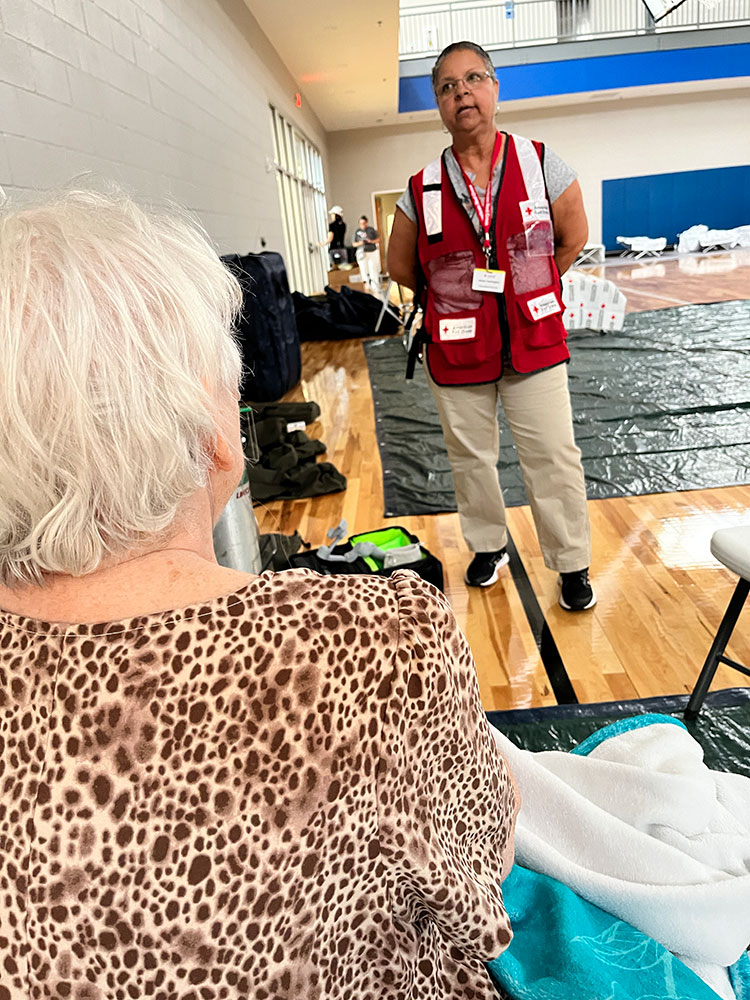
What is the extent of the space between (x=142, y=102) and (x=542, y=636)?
348 cm

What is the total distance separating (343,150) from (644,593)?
723 inches

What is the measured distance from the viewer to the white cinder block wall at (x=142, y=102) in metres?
2.78

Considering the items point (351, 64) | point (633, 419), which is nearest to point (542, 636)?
point (633, 419)

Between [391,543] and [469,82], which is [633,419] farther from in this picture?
[469,82]

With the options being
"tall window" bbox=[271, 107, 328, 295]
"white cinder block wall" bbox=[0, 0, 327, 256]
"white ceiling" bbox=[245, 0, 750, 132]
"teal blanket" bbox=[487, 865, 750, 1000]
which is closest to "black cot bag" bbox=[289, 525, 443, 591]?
"white cinder block wall" bbox=[0, 0, 327, 256]

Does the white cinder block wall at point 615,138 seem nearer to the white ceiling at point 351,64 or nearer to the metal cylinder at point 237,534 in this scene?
the white ceiling at point 351,64

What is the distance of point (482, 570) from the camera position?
2797 millimetres

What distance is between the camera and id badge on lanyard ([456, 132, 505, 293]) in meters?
2.30

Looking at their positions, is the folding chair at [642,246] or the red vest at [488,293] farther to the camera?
the folding chair at [642,246]

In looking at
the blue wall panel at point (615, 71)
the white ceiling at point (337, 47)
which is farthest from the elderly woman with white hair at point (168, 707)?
the blue wall panel at point (615, 71)

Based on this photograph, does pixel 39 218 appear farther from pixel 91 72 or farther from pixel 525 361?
pixel 91 72

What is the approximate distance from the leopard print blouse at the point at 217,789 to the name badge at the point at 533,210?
6.22 ft

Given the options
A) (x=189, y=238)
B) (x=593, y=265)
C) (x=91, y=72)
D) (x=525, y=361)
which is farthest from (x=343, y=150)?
(x=189, y=238)

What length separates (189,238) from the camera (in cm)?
75
